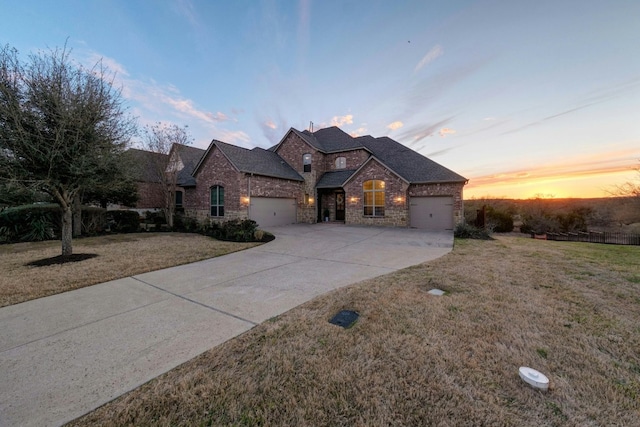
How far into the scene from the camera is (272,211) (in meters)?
17.0

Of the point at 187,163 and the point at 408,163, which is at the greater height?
the point at 187,163

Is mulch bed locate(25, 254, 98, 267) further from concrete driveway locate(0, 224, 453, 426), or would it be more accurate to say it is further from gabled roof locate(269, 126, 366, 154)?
gabled roof locate(269, 126, 366, 154)

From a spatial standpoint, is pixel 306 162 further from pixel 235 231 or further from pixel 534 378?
pixel 534 378

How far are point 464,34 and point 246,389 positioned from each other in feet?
44.2

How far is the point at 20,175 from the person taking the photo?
694 cm

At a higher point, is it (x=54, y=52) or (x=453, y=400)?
(x=54, y=52)

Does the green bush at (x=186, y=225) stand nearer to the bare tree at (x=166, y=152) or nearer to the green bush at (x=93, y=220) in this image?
the bare tree at (x=166, y=152)

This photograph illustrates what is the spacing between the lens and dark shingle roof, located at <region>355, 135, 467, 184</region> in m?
15.4

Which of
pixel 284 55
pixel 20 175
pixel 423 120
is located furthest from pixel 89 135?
pixel 423 120

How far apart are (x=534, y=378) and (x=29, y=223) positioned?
18124 mm

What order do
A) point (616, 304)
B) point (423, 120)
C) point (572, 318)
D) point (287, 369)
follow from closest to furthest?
point (287, 369)
point (572, 318)
point (616, 304)
point (423, 120)

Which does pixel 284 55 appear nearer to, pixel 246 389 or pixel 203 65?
pixel 203 65

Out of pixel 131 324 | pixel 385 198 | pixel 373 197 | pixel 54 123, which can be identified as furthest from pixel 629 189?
pixel 54 123

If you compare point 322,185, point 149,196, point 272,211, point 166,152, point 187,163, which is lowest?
point 272,211
